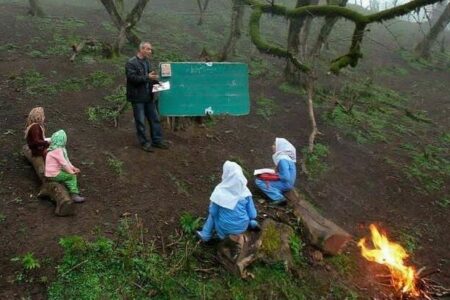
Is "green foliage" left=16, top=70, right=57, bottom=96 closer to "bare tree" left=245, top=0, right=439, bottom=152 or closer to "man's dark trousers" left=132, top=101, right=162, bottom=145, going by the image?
"man's dark trousers" left=132, top=101, right=162, bottom=145

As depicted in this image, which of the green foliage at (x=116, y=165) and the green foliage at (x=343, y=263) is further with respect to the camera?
the green foliage at (x=116, y=165)

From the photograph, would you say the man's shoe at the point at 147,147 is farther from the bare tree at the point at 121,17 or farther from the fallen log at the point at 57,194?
the bare tree at the point at 121,17

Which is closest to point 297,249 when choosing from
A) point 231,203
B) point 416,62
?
point 231,203

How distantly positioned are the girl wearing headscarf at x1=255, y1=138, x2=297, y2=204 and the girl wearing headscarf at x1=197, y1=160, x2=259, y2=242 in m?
1.64

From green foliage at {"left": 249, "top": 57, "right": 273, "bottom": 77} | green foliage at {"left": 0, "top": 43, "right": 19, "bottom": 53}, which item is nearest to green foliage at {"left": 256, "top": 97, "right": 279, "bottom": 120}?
green foliage at {"left": 249, "top": 57, "right": 273, "bottom": 77}

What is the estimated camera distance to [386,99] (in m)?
18.1

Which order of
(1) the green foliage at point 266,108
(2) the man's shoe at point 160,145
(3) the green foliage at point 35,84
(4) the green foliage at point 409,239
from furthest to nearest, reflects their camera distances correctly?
(1) the green foliage at point 266,108
(3) the green foliage at point 35,84
(2) the man's shoe at point 160,145
(4) the green foliage at point 409,239

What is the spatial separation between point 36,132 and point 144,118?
2437mm

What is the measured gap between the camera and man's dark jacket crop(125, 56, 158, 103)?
28.0ft

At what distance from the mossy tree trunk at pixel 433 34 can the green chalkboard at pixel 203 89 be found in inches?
713

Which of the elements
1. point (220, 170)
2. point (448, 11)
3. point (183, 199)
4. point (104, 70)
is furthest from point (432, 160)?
point (448, 11)

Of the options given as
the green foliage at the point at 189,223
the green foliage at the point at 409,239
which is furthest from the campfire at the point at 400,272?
the green foliage at the point at 189,223

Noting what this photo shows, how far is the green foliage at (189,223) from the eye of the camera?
7.20 m

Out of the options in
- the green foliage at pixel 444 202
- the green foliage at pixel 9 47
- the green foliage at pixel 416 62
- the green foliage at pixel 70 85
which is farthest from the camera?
the green foliage at pixel 416 62
